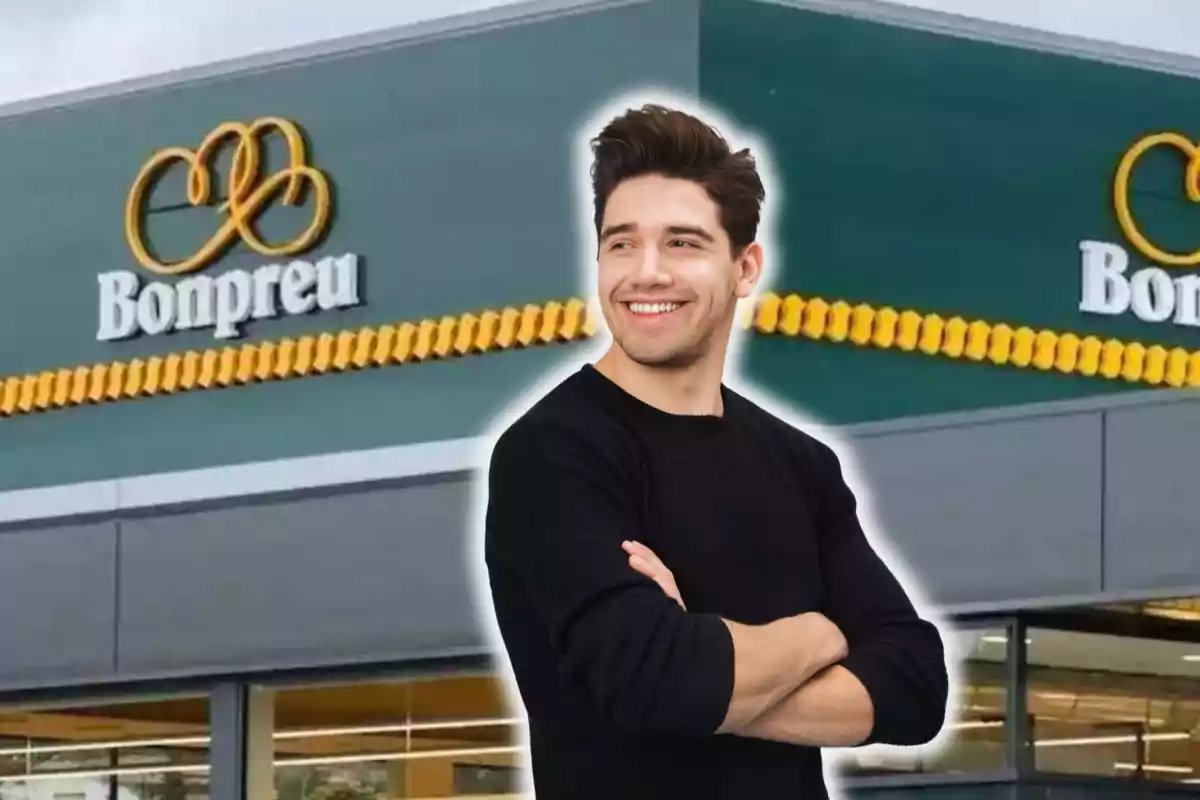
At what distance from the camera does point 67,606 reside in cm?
1501

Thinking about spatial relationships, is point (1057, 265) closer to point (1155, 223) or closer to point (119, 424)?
point (1155, 223)

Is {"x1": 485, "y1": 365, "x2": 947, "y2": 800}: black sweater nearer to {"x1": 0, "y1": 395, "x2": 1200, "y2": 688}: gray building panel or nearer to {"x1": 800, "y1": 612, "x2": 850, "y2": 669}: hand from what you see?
{"x1": 800, "y1": 612, "x2": 850, "y2": 669}: hand

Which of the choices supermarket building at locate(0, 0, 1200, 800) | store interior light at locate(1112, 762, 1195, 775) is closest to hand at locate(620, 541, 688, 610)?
supermarket building at locate(0, 0, 1200, 800)

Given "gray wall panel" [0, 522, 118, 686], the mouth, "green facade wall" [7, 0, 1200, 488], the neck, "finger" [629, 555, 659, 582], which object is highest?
"green facade wall" [7, 0, 1200, 488]

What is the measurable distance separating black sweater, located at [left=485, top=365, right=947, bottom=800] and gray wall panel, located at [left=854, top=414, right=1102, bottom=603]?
8.66 m

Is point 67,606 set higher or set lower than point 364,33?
lower

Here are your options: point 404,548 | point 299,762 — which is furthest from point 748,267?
point 299,762

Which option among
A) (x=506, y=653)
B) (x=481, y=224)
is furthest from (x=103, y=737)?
(x=506, y=653)

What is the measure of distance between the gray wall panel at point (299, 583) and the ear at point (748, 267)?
33.2ft

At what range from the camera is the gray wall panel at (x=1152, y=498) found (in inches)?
450

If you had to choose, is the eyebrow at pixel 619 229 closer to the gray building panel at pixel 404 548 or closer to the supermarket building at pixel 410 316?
the gray building panel at pixel 404 548

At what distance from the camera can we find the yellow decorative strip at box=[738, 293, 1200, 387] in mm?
14391

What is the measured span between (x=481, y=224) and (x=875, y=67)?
2253mm

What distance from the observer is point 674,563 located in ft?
9.97
